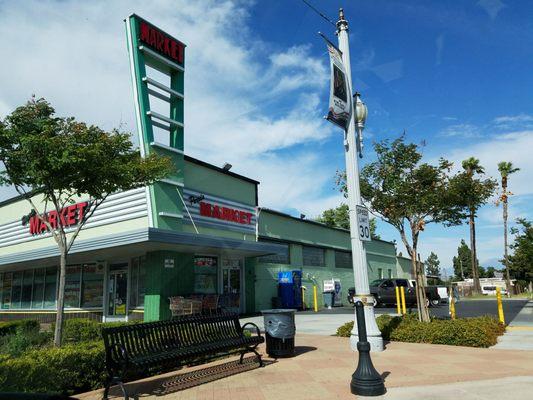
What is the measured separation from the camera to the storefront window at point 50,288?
22375mm

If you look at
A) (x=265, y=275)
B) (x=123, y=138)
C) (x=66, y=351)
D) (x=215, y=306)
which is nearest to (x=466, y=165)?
(x=265, y=275)

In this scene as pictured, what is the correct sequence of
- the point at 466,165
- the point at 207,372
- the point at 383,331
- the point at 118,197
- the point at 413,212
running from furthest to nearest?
1. the point at 466,165
2. the point at 118,197
3. the point at 413,212
4. the point at 383,331
5. the point at 207,372

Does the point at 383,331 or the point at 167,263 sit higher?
the point at 167,263

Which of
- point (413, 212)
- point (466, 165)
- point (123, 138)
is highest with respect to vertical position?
point (466, 165)

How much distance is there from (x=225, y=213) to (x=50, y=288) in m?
10.6

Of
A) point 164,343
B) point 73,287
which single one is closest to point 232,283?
point 73,287

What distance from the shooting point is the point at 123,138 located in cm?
998

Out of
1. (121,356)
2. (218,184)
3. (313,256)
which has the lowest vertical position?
(121,356)

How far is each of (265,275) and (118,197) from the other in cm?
845

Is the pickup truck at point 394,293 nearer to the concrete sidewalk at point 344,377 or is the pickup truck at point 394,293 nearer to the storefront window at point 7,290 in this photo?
the concrete sidewalk at point 344,377

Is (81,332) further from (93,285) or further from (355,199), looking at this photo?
(93,285)

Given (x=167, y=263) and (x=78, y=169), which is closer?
(x=78, y=169)

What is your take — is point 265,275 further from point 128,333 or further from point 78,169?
point 128,333

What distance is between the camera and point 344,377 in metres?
6.90
